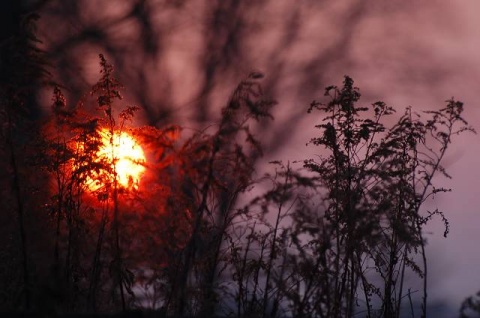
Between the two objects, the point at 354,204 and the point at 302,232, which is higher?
the point at 354,204

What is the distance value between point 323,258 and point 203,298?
2.85 ft

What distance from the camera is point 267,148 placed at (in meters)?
13.1

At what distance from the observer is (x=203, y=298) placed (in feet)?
18.5

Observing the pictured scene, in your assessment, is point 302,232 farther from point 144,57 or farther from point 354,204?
point 144,57

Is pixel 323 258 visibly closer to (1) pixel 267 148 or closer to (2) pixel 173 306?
(2) pixel 173 306

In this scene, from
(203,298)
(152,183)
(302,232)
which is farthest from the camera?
(152,183)

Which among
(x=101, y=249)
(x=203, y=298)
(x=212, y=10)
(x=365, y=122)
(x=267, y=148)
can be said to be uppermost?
(x=212, y=10)

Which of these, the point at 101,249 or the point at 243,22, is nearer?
the point at 101,249

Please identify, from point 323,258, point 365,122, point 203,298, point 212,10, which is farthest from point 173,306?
point 212,10

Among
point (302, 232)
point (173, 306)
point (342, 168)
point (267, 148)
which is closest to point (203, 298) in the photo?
point (173, 306)

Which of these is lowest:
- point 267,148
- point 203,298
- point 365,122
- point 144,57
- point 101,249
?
point 203,298

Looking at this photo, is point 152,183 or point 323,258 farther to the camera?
point 152,183

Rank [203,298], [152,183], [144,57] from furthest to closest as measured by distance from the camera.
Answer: [144,57] → [152,183] → [203,298]

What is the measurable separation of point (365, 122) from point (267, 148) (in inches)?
269
